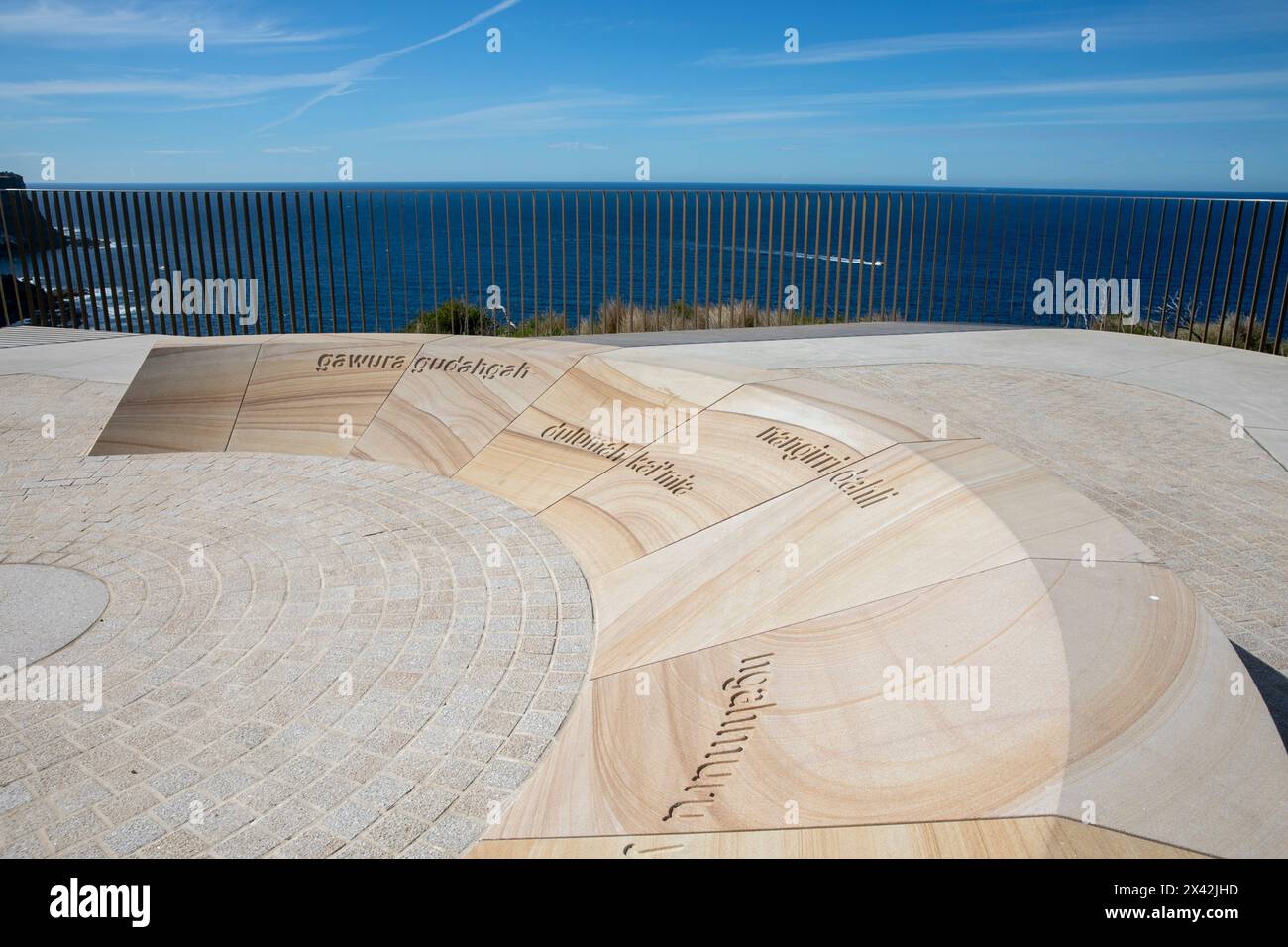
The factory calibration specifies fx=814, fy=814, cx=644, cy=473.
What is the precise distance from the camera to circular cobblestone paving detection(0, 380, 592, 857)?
9.27 ft

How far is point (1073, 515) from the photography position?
12.4 ft

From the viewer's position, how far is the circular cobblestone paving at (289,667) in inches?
111

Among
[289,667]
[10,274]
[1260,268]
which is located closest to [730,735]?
[289,667]

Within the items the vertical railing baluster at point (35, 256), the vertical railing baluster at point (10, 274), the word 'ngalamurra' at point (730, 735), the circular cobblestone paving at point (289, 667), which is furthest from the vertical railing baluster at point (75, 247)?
the word 'ngalamurra' at point (730, 735)

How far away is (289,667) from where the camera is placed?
12.2 ft

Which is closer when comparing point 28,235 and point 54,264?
point 28,235

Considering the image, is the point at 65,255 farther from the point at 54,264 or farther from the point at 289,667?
the point at 289,667
